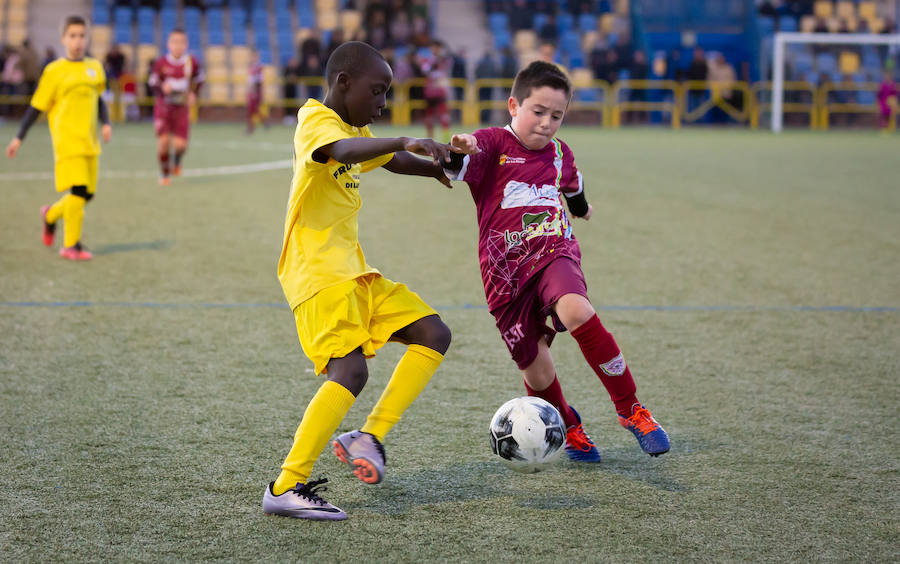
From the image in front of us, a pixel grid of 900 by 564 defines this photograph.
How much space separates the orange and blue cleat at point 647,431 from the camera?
330 centimetres

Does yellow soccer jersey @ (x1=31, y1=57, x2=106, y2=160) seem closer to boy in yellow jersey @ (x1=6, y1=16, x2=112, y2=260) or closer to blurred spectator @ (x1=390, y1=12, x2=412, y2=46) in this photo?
boy in yellow jersey @ (x1=6, y1=16, x2=112, y2=260)

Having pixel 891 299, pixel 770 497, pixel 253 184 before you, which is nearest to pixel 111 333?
pixel 770 497

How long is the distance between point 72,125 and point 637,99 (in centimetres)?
2114

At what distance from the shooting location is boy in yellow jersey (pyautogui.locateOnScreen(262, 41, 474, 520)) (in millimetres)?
3025

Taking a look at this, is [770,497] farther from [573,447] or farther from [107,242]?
[107,242]

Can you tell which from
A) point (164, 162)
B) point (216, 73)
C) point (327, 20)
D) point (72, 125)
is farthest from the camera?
point (327, 20)

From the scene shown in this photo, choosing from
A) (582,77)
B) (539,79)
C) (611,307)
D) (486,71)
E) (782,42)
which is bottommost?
(611,307)

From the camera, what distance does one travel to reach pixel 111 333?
17.4 ft

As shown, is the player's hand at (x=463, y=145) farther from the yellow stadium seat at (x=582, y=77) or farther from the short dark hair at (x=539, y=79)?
the yellow stadium seat at (x=582, y=77)

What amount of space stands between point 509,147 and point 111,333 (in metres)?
2.80

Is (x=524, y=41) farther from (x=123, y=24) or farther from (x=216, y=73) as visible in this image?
(x=123, y=24)

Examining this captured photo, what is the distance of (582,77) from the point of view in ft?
88.7

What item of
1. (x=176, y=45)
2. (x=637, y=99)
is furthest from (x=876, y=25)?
(x=176, y=45)

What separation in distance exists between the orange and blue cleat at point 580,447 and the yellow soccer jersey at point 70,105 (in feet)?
16.5
